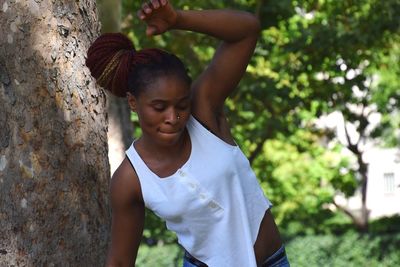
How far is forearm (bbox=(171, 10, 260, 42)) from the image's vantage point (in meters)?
3.28

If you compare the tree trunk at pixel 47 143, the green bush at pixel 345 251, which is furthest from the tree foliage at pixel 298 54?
the tree trunk at pixel 47 143

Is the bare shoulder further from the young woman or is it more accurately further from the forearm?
the forearm

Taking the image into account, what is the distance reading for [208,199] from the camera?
3283mm

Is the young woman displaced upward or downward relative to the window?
upward

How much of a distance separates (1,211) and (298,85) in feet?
34.7

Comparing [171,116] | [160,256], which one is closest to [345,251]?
[160,256]

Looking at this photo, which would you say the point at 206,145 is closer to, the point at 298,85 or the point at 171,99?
the point at 171,99

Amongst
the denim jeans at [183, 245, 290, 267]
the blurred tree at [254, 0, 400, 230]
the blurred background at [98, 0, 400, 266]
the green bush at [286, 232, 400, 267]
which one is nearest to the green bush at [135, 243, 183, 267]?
the blurred background at [98, 0, 400, 266]

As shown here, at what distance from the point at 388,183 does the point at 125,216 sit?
50202 millimetres

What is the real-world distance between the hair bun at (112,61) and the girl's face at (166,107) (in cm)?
10

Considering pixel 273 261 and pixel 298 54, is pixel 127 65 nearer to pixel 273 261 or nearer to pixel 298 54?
pixel 273 261

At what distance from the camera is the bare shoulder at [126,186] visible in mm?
3389

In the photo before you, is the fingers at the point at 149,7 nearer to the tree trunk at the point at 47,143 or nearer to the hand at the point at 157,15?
the hand at the point at 157,15

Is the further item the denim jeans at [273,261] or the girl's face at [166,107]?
the denim jeans at [273,261]
